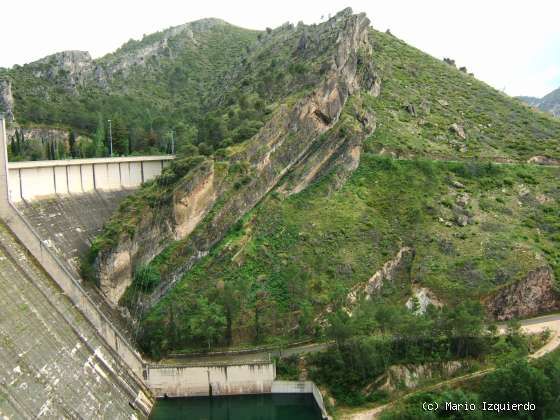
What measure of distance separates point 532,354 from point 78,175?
39854 mm

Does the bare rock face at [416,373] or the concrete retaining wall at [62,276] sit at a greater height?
the concrete retaining wall at [62,276]

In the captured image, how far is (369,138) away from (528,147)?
66.7 feet

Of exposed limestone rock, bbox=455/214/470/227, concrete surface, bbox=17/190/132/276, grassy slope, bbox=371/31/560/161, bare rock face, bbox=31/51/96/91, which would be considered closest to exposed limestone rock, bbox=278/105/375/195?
grassy slope, bbox=371/31/560/161

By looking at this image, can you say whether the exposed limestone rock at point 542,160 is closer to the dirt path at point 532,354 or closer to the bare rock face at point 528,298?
the bare rock face at point 528,298

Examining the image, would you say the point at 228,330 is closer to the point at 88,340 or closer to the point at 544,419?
the point at 88,340

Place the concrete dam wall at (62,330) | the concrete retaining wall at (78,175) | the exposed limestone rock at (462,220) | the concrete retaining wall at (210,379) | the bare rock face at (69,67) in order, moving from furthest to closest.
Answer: the bare rock face at (69,67), the exposed limestone rock at (462,220), the concrete retaining wall at (78,175), the concrete retaining wall at (210,379), the concrete dam wall at (62,330)

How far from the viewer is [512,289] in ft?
137

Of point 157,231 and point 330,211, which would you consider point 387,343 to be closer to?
point 330,211

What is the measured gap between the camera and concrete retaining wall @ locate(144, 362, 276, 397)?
37.3 meters

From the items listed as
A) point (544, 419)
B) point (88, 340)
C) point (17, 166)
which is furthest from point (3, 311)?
point (544, 419)

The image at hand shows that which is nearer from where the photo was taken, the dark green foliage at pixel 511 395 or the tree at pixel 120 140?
the dark green foliage at pixel 511 395

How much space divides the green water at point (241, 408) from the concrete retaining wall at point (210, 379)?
478mm

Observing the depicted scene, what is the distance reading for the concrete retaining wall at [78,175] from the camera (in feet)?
138

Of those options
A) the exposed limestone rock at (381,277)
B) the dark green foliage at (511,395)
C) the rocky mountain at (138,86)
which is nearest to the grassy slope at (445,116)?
the exposed limestone rock at (381,277)
